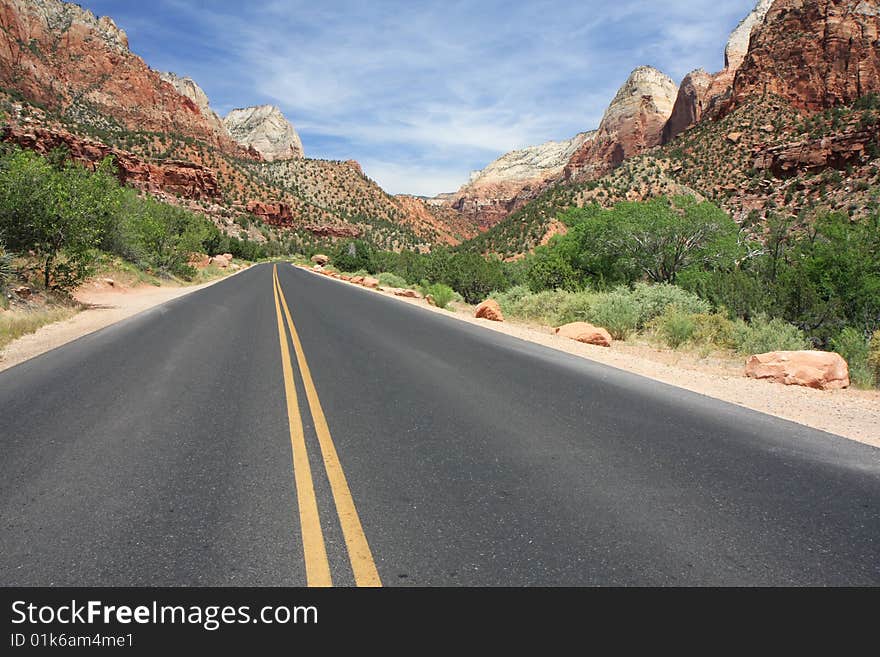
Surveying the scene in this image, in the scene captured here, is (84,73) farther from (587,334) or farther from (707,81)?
(587,334)

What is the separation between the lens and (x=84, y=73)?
101 metres

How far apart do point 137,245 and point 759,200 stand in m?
51.7

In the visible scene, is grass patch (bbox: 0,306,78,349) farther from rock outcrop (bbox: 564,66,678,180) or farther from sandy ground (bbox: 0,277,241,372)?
rock outcrop (bbox: 564,66,678,180)

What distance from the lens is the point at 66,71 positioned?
95.7 m

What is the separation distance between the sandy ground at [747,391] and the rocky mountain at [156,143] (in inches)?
2612

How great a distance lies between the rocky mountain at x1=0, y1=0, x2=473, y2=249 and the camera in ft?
235

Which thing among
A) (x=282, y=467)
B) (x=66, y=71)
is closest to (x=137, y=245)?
(x=282, y=467)

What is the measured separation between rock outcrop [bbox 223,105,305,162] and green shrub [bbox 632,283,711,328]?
612ft

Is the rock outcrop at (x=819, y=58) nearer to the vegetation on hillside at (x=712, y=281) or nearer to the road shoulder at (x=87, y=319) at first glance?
the vegetation on hillside at (x=712, y=281)

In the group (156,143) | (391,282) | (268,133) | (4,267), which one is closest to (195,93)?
(268,133)

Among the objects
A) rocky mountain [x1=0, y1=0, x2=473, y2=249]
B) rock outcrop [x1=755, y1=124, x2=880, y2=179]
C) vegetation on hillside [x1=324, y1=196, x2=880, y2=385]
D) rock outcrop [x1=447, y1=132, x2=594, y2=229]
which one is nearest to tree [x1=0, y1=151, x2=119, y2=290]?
vegetation on hillside [x1=324, y1=196, x2=880, y2=385]

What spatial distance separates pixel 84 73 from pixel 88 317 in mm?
118551

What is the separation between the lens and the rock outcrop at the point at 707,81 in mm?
93562
